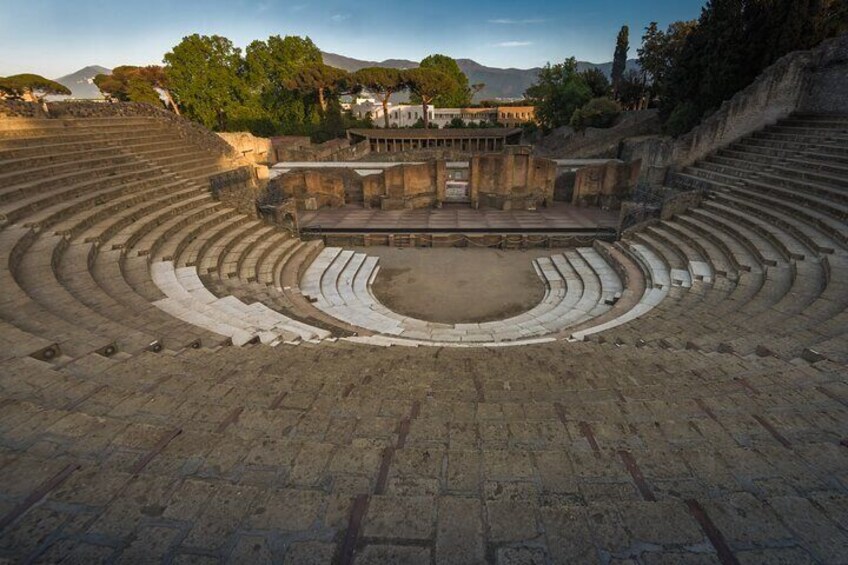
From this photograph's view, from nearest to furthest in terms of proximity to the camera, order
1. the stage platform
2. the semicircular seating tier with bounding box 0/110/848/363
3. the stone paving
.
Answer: the stone paving, the semicircular seating tier with bounding box 0/110/848/363, the stage platform

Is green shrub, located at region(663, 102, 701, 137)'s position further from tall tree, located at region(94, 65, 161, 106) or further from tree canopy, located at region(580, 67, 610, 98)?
tall tree, located at region(94, 65, 161, 106)

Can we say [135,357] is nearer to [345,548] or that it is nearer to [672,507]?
[345,548]

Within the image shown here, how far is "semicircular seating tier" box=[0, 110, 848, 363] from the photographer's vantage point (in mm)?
5648

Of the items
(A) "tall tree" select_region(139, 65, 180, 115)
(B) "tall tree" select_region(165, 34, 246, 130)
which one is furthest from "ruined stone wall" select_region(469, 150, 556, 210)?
(A) "tall tree" select_region(139, 65, 180, 115)

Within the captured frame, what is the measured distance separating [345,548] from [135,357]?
3866mm

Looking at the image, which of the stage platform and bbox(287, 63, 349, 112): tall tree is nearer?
the stage platform

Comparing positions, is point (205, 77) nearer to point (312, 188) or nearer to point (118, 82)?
point (118, 82)

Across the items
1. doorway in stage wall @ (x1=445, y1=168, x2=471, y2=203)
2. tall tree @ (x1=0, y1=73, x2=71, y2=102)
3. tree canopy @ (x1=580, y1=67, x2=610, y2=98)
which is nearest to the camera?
doorway in stage wall @ (x1=445, y1=168, x2=471, y2=203)

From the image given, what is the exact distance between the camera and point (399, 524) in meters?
2.03

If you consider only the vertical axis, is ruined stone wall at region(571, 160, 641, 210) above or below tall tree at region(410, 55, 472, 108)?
below

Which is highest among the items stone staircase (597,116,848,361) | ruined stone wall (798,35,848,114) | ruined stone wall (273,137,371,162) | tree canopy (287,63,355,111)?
tree canopy (287,63,355,111)

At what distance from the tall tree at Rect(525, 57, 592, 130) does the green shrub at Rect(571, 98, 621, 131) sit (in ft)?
10.6

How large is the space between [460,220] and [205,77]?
118 ft

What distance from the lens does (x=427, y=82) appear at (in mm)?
43906
